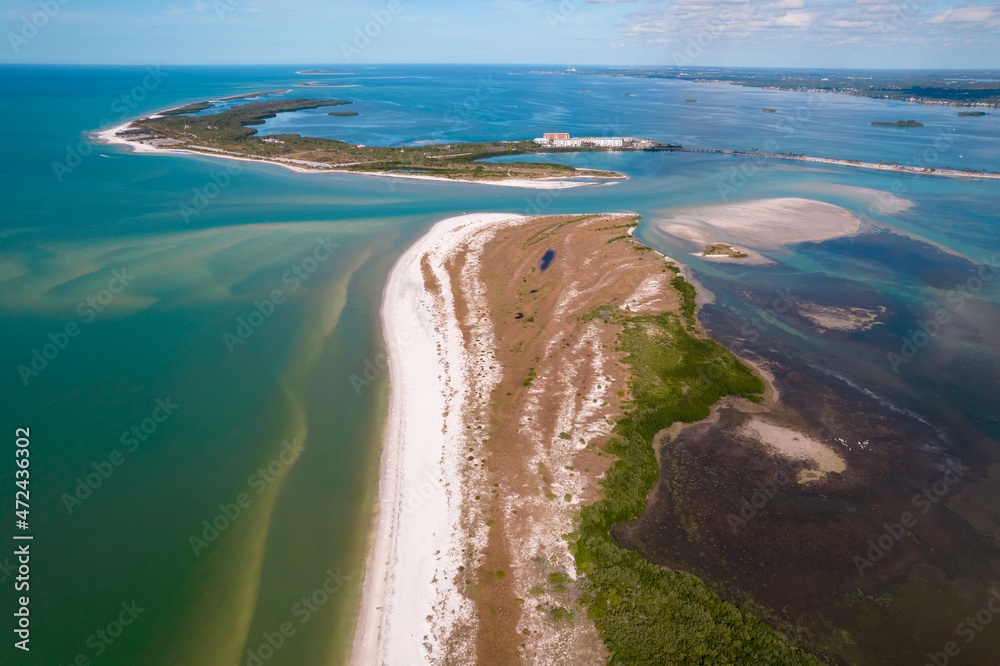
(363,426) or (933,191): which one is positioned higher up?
(933,191)

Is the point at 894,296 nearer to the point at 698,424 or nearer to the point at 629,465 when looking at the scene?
the point at 698,424

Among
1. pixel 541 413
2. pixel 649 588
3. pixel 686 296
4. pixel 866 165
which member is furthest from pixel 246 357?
pixel 866 165

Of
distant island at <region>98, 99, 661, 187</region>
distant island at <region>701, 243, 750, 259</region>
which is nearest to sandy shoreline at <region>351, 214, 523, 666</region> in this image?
distant island at <region>701, 243, 750, 259</region>

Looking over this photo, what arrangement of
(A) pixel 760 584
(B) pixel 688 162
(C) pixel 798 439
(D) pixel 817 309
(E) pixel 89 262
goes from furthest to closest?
(B) pixel 688 162, (E) pixel 89 262, (D) pixel 817 309, (C) pixel 798 439, (A) pixel 760 584

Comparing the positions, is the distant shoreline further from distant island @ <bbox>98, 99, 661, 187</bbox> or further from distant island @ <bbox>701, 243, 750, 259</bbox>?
distant island @ <bbox>701, 243, 750, 259</bbox>

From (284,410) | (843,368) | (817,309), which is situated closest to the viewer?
(284,410)

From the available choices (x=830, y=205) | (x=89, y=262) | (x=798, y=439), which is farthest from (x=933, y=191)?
(x=89, y=262)

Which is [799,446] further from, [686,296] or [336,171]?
[336,171]
